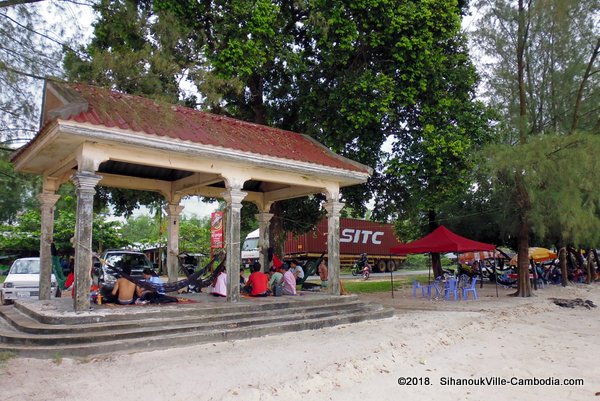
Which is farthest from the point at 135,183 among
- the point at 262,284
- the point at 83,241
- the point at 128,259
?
the point at 128,259

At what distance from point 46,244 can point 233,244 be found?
3812 mm

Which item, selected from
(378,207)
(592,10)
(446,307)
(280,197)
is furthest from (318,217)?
(592,10)

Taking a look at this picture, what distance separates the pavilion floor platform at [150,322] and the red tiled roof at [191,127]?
2.94 metres

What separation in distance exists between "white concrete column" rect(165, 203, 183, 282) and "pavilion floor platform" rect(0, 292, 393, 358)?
199cm

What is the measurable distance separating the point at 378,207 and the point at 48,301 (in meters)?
9.89

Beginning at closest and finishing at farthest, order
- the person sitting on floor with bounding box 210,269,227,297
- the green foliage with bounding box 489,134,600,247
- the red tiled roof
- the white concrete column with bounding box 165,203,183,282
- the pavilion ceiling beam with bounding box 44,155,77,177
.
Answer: the red tiled roof → the pavilion ceiling beam with bounding box 44,155,77,177 → the person sitting on floor with bounding box 210,269,227,297 → the white concrete column with bounding box 165,203,183,282 → the green foliage with bounding box 489,134,600,247

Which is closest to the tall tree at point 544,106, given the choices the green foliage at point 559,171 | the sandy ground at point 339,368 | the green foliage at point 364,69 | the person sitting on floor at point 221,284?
the green foliage at point 559,171

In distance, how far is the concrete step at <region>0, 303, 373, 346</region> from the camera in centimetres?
656

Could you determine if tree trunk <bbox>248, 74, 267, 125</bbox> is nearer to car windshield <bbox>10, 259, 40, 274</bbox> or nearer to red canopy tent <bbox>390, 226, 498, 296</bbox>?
red canopy tent <bbox>390, 226, 498, 296</bbox>

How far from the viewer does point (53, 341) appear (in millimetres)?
6492

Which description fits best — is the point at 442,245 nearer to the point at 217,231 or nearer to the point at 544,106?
the point at 544,106

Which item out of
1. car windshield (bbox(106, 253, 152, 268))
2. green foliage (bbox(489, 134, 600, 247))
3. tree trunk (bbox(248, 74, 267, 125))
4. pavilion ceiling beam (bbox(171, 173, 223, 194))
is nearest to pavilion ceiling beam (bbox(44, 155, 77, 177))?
pavilion ceiling beam (bbox(171, 173, 223, 194))

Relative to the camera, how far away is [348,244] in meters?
30.4

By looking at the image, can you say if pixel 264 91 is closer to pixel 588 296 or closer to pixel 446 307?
pixel 446 307
